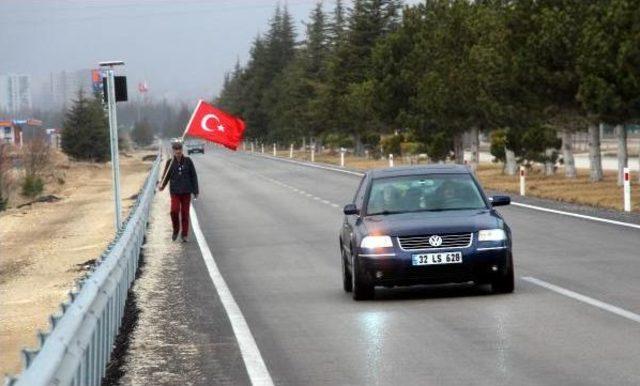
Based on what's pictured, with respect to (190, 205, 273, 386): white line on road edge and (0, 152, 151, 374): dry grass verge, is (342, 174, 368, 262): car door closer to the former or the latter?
(190, 205, 273, 386): white line on road edge

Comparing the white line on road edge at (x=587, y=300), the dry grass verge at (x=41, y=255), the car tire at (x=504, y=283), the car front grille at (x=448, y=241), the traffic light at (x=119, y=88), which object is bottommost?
the dry grass verge at (x=41, y=255)

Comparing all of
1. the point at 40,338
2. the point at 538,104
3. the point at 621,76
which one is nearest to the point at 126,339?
the point at 40,338

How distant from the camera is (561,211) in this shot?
29.3 metres

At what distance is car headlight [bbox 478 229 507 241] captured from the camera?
1377 centimetres

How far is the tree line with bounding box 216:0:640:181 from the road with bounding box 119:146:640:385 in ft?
48.1

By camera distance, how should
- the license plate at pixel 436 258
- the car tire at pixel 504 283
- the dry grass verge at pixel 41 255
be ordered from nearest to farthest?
the license plate at pixel 436 258 → the car tire at pixel 504 283 → the dry grass verge at pixel 41 255

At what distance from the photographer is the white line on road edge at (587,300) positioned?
39.4ft

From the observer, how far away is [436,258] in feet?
44.8

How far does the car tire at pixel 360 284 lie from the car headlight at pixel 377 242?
225 millimetres

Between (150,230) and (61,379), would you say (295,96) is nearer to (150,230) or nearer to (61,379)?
(150,230)

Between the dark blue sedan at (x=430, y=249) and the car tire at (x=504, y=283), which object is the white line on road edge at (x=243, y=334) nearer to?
the dark blue sedan at (x=430, y=249)

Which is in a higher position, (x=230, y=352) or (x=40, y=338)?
(x=40, y=338)

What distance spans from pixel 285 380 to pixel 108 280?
2.28 m

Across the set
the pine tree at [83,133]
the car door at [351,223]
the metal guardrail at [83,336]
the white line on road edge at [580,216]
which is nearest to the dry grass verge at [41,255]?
the metal guardrail at [83,336]
